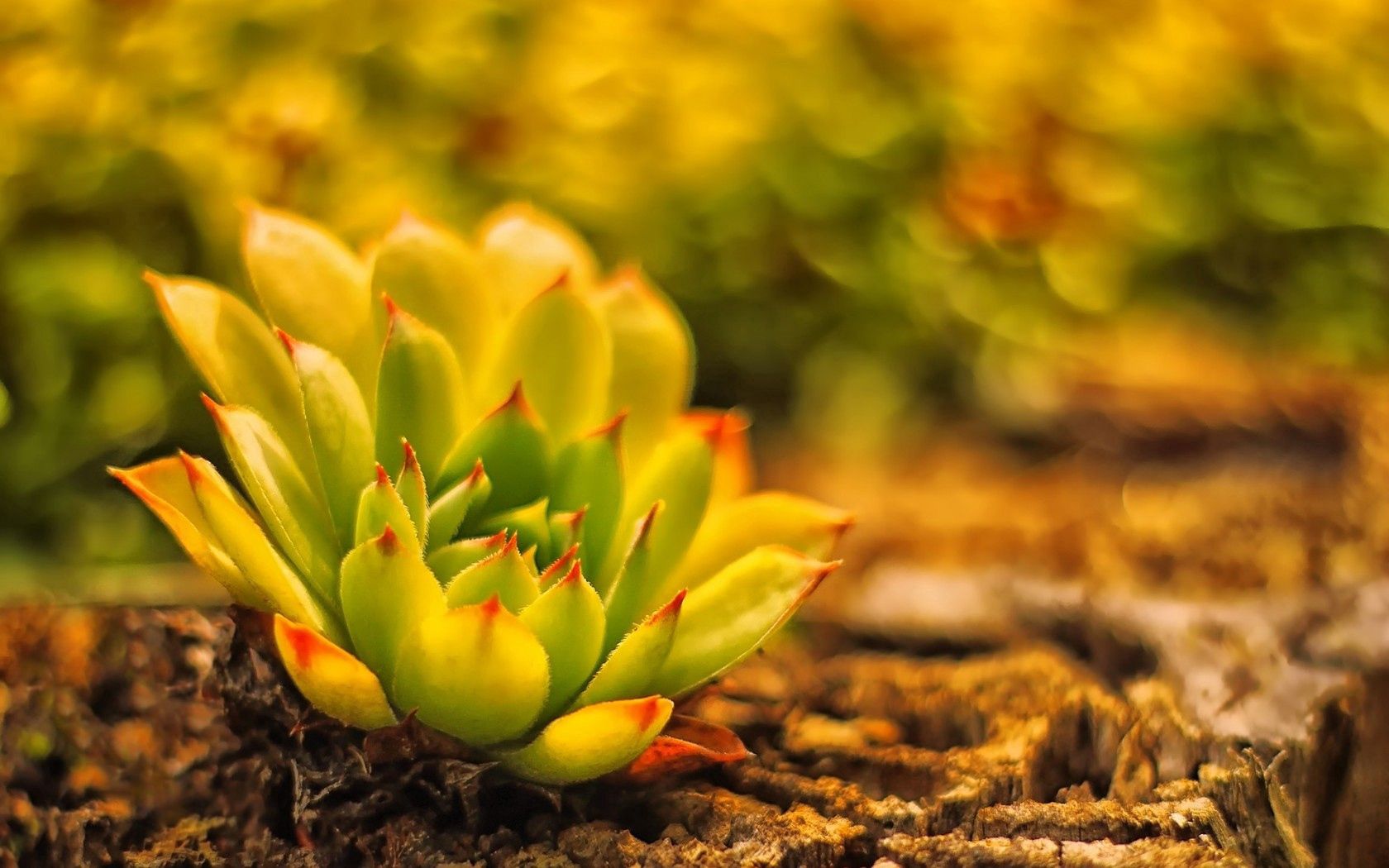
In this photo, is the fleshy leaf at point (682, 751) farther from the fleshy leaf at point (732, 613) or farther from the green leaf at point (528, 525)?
the green leaf at point (528, 525)

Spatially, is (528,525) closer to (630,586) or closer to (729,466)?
(630,586)

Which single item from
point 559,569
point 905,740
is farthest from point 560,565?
point 905,740

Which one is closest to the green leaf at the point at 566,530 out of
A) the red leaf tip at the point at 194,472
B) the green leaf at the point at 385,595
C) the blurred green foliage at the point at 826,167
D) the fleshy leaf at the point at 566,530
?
the fleshy leaf at the point at 566,530

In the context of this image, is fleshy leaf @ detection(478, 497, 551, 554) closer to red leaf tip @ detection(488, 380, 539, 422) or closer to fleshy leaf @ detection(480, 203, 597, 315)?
red leaf tip @ detection(488, 380, 539, 422)

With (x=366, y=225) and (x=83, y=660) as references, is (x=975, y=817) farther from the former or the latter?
(x=366, y=225)

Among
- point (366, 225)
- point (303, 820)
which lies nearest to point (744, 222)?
point (366, 225)

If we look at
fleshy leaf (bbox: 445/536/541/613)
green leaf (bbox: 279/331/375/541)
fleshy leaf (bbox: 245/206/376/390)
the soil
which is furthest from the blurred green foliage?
fleshy leaf (bbox: 445/536/541/613)

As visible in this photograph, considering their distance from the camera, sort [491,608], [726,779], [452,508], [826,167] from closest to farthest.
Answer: [491,608]
[452,508]
[726,779]
[826,167]
